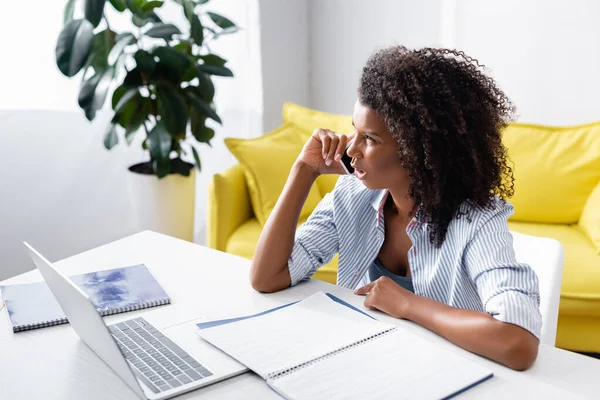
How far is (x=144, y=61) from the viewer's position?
2.62m

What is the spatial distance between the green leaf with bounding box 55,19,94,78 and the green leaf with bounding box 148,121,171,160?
40cm

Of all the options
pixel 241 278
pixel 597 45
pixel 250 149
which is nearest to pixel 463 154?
pixel 241 278

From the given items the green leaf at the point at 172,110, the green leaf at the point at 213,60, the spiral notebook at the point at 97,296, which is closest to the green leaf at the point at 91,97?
the green leaf at the point at 172,110

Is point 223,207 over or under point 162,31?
under

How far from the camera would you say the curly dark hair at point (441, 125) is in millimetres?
1233

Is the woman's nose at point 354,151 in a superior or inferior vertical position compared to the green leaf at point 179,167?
superior

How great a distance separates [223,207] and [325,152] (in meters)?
1.10

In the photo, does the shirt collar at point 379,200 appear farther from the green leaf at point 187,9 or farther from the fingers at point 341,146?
the green leaf at point 187,9

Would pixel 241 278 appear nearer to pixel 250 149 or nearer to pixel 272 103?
pixel 250 149

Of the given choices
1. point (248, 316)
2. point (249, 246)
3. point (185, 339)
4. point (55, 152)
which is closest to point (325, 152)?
point (248, 316)

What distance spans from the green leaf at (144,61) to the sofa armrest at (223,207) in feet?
1.65

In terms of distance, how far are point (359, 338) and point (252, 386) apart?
0.21 metres

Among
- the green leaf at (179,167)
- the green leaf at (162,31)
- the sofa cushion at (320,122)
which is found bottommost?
the green leaf at (179,167)

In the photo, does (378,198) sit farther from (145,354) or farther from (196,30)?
(196,30)
